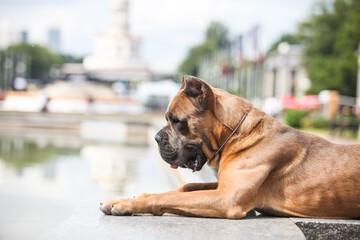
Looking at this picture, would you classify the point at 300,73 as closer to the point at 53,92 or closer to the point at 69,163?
the point at 53,92

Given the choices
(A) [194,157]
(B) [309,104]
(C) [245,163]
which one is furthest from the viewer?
(B) [309,104]

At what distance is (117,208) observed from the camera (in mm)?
3961

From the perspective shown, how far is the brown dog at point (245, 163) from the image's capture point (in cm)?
398

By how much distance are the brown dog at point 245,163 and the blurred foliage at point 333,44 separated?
174ft

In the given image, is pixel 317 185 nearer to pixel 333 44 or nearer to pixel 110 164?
pixel 110 164

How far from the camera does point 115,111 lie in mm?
46312

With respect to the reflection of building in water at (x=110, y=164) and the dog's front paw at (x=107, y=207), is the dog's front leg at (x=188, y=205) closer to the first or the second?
the dog's front paw at (x=107, y=207)

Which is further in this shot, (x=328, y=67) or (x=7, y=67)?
(x=7, y=67)

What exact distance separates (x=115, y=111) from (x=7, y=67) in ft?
249

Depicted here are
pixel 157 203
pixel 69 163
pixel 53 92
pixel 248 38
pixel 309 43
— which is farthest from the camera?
pixel 309 43

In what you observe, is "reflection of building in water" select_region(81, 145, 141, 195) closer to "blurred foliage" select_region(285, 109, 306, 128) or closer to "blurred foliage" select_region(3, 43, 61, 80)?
"blurred foliage" select_region(285, 109, 306, 128)

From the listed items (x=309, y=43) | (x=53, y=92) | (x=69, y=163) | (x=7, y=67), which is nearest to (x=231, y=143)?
(x=69, y=163)

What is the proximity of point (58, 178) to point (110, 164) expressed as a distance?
9.95ft

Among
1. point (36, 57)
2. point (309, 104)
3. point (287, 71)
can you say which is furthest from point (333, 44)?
point (36, 57)
